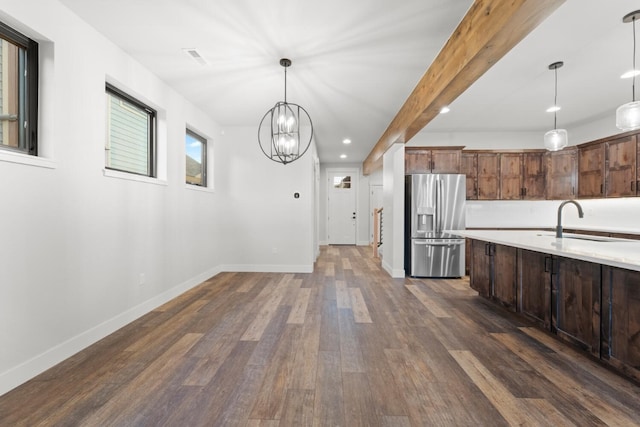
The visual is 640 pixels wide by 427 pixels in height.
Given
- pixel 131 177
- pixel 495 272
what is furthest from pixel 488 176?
pixel 131 177

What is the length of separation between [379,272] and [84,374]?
434 cm

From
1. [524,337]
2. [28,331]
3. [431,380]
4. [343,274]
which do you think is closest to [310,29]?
[431,380]

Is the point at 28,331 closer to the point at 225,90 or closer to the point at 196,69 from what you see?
the point at 196,69

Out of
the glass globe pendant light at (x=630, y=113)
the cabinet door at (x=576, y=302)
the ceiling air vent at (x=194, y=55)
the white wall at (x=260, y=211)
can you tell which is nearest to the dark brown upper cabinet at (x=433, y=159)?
the white wall at (x=260, y=211)

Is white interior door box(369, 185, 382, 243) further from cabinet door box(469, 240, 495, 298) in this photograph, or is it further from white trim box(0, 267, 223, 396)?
white trim box(0, 267, 223, 396)

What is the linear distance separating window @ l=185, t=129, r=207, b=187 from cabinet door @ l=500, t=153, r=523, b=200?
17.0 feet

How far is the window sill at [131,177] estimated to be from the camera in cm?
271

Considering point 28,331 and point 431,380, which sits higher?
point 28,331

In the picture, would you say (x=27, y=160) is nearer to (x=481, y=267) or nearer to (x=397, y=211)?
(x=481, y=267)

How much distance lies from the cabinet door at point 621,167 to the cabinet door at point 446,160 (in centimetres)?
210

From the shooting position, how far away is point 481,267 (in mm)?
3771

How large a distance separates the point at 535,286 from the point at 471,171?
311cm

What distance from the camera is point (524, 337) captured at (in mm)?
2629

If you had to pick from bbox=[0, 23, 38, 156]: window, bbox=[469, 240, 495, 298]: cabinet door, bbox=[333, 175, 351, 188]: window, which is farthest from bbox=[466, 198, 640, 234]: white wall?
bbox=[0, 23, 38, 156]: window
